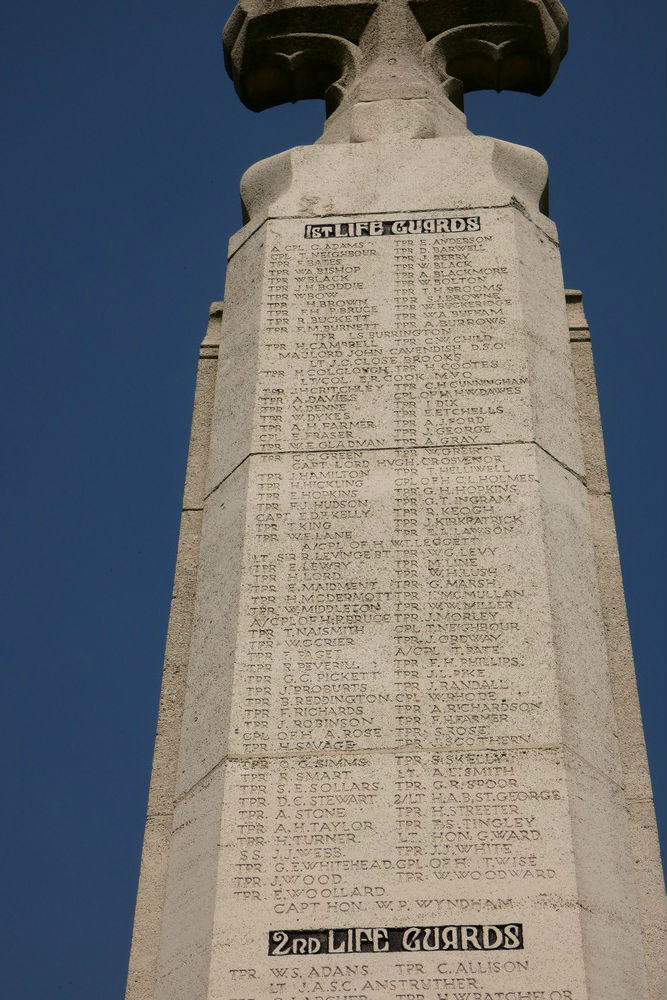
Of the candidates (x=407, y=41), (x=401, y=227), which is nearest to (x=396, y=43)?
(x=407, y=41)

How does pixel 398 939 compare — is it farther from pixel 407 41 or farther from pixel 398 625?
pixel 407 41

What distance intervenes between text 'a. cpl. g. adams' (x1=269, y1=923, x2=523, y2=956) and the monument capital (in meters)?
7.64

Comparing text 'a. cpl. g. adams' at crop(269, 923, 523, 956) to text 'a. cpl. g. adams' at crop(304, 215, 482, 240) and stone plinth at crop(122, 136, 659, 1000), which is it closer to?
stone plinth at crop(122, 136, 659, 1000)

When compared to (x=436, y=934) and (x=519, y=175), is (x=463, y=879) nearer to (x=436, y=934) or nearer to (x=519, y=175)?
(x=436, y=934)

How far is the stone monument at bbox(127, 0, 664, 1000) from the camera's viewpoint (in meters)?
8.77

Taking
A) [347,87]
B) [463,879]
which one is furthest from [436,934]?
[347,87]

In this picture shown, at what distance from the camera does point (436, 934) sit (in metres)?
8.62

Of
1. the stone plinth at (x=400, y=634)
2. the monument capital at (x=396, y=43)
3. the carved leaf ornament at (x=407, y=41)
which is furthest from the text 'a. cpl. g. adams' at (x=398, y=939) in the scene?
the carved leaf ornament at (x=407, y=41)

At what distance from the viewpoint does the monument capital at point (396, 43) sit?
14.1 metres

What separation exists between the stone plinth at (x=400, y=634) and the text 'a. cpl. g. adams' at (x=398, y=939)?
0.04 ft

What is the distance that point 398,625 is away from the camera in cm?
990

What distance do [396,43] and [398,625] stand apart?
6.36 metres

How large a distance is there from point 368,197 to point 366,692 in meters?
4.36

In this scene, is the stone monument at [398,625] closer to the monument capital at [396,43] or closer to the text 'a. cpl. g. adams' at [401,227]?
the text 'a. cpl. g. adams' at [401,227]
